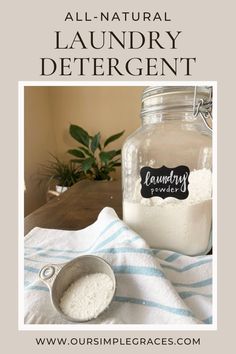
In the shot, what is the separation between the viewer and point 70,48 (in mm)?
301

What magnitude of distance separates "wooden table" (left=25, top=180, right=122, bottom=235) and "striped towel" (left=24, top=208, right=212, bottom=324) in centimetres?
9

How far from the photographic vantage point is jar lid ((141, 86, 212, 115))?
0.32 m

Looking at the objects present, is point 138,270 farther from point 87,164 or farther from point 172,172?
point 87,164

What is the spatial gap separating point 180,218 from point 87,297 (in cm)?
14

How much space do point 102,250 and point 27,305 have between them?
0.30 feet

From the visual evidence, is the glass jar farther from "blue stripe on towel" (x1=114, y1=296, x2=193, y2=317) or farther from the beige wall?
the beige wall

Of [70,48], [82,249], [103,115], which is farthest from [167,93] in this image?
[103,115]

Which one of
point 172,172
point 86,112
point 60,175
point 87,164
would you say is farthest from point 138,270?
point 86,112

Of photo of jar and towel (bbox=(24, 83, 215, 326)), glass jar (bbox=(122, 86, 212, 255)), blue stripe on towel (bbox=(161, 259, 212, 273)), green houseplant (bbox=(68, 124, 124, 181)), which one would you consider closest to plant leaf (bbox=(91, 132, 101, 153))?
green houseplant (bbox=(68, 124, 124, 181))

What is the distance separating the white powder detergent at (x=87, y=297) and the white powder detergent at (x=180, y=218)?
0.09 m

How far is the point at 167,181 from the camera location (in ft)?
1.04

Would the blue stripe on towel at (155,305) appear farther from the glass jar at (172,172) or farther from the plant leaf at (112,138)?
the plant leaf at (112,138)

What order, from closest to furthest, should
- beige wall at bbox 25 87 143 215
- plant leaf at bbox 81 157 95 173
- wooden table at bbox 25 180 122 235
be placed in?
wooden table at bbox 25 180 122 235
plant leaf at bbox 81 157 95 173
beige wall at bbox 25 87 143 215

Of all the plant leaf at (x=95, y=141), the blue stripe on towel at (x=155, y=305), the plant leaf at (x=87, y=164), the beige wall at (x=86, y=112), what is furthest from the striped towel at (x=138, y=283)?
the beige wall at (x=86, y=112)
